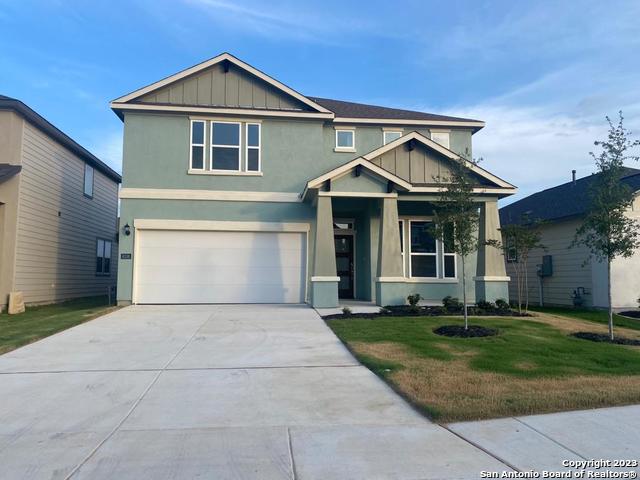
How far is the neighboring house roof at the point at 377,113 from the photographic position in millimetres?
18281

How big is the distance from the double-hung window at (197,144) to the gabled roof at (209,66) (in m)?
1.52

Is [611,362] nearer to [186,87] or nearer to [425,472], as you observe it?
[425,472]

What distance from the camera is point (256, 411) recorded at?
5531 millimetres

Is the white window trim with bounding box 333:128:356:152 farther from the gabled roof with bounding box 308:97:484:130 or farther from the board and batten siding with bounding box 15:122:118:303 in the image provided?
the board and batten siding with bounding box 15:122:118:303

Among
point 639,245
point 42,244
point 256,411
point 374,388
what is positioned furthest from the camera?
point 42,244

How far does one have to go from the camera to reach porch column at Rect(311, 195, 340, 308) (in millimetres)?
14047

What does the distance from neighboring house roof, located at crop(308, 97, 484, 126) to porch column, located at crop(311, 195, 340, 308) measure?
5133 millimetres

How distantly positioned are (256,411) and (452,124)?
50.2 ft

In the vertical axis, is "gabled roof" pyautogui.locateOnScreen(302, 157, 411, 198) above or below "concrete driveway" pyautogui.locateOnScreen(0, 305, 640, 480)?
above

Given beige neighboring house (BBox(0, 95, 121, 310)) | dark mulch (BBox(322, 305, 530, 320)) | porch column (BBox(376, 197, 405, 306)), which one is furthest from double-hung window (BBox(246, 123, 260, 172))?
beige neighboring house (BBox(0, 95, 121, 310))

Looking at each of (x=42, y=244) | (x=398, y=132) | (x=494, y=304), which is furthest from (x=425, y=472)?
(x=42, y=244)

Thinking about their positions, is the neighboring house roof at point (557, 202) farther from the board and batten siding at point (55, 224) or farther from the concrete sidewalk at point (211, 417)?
the board and batten siding at point (55, 224)

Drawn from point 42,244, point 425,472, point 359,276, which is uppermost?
point 42,244

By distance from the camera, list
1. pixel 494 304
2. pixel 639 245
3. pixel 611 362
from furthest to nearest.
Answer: pixel 494 304, pixel 639 245, pixel 611 362
